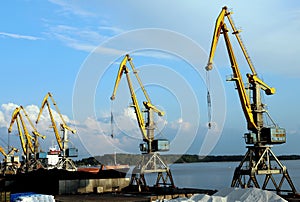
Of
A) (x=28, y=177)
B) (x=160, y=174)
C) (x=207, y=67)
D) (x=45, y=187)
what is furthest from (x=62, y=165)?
(x=207, y=67)

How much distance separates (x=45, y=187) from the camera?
58781 millimetres

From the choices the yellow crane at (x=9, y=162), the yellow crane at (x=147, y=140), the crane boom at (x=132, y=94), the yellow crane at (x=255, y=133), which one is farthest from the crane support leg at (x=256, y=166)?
the yellow crane at (x=9, y=162)

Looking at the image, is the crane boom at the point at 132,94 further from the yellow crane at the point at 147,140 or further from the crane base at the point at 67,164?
the crane base at the point at 67,164

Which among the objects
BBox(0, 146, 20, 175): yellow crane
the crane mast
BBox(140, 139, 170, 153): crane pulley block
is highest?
the crane mast

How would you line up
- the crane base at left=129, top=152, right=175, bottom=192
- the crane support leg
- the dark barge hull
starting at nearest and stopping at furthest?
the dark barge hull
the crane support leg
the crane base at left=129, top=152, right=175, bottom=192

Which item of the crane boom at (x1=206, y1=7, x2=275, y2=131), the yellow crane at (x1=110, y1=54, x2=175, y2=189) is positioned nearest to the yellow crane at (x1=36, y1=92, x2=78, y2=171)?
the yellow crane at (x1=110, y1=54, x2=175, y2=189)

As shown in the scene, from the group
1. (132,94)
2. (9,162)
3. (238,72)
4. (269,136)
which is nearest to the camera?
(269,136)

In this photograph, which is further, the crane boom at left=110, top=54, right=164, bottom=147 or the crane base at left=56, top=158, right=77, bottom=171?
the crane base at left=56, top=158, right=77, bottom=171

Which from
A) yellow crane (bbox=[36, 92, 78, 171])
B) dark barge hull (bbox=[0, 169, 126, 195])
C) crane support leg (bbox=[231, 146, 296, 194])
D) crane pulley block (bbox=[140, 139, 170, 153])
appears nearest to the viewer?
dark barge hull (bbox=[0, 169, 126, 195])

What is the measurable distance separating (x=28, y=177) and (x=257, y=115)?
1447 inches

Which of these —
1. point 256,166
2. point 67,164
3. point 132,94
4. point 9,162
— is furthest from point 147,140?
point 9,162

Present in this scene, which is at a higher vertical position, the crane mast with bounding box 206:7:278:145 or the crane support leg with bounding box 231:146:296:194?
the crane mast with bounding box 206:7:278:145

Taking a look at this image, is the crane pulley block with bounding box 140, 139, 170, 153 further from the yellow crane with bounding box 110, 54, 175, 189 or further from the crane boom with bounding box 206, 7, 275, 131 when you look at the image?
the crane boom with bounding box 206, 7, 275, 131

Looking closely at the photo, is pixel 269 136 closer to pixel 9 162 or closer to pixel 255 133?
pixel 255 133
